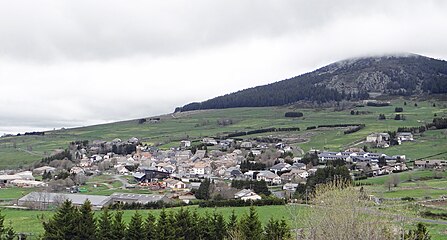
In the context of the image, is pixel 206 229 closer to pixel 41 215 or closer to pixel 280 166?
→ pixel 41 215

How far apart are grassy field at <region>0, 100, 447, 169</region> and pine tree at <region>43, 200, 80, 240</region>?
230 ft

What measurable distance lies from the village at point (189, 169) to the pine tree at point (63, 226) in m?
23.9

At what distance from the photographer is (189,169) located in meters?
93.9

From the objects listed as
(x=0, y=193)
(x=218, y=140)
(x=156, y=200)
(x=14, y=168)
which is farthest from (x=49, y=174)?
(x=218, y=140)

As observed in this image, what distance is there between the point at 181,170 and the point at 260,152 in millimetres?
17773

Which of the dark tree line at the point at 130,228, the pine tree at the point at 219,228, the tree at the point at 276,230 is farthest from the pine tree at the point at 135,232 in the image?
the tree at the point at 276,230

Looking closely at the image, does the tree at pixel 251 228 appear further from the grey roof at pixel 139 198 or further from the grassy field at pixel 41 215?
the grey roof at pixel 139 198

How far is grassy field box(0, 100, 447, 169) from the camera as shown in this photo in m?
107

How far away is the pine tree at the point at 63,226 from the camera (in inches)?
1303

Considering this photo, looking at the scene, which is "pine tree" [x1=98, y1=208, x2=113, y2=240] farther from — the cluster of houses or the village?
the cluster of houses

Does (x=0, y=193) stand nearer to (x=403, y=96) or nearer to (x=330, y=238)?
(x=330, y=238)

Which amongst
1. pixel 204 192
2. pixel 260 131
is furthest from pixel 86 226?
pixel 260 131

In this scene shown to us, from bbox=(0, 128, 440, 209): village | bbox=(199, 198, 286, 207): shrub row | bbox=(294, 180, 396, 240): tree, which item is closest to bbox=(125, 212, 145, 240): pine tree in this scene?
bbox=(294, 180, 396, 240): tree

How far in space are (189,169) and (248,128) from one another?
2006 inches
